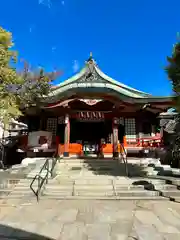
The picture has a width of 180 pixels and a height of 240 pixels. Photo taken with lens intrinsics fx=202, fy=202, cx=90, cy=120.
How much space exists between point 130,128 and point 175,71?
9.06m

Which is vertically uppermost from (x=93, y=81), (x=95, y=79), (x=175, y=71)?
(x=95, y=79)

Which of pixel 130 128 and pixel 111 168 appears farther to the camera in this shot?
pixel 130 128

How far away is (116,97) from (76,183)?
8.05 meters

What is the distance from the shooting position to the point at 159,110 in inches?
648

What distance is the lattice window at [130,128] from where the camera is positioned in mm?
17156

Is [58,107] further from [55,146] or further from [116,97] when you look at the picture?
[116,97]

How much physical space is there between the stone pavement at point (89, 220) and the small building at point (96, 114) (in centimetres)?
779

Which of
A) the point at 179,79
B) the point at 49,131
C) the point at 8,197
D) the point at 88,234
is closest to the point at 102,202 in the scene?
the point at 88,234

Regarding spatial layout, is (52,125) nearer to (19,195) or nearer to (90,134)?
(90,134)

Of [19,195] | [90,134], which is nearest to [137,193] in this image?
[19,195]

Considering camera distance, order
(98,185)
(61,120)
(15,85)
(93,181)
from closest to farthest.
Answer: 1. (98,185)
2. (93,181)
3. (15,85)
4. (61,120)

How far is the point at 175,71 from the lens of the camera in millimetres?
8648

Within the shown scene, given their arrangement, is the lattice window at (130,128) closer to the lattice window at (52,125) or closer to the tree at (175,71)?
the lattice window at (52,125)

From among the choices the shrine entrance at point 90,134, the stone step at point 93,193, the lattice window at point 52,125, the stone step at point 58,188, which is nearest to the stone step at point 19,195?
the stone step at point 58,188
